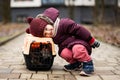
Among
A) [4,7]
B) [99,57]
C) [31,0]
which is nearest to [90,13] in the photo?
[31,0]

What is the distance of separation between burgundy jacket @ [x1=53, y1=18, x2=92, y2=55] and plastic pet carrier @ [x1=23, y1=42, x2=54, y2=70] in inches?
8.7

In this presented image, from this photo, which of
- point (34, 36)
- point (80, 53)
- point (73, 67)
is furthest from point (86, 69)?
point (34, 36)

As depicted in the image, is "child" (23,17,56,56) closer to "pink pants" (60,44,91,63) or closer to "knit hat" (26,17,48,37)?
"knit hat" (26,17,48,37)

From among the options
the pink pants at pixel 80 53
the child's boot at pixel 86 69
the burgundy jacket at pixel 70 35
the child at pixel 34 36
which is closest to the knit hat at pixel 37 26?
the child at pixel 34 36

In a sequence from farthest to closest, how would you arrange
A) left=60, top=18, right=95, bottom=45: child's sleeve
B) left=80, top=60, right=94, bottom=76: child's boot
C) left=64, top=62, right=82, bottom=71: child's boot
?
1. left=64, top=62, right=82, bottom=71: child's boot
2. left=60, top=18, right=95, bottom=45: child's sleeve
3. left=80, top=60, right=94, bottom=76: child's boot

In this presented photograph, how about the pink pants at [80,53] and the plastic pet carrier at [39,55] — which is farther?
the plastic pet carrier at [39,55]

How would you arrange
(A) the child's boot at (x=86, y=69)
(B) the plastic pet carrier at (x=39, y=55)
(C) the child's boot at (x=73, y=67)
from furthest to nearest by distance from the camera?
(C) the child's boot at (x=73, y=67)
(B) the plastic pet carrier at (x=39, y=55)
(A) the child's boot at (x=86, y=69)

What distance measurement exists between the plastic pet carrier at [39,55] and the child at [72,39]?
0.65 ft

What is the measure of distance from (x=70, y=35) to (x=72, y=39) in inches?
2.9

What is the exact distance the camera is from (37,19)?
6.53 metres

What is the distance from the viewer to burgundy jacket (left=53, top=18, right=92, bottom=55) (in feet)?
21.3

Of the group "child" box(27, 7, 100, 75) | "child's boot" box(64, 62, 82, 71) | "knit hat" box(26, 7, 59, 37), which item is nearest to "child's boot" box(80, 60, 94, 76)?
"child" box(27, 7, 100, 75)

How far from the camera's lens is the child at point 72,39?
21.1 ft

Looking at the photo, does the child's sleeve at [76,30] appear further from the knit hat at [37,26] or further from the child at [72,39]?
the knit hat at [37,26]
